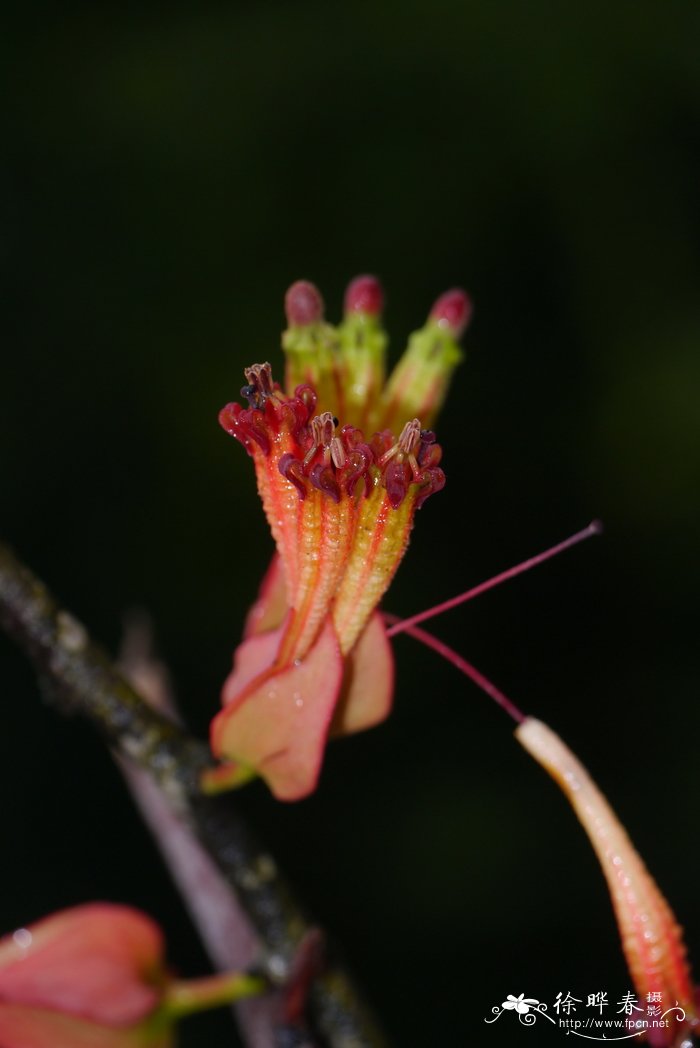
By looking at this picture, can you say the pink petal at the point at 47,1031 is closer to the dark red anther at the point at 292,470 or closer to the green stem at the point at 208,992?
the green stem at the point at 208,992

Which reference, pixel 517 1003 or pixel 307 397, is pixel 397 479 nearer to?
pixel 307 397

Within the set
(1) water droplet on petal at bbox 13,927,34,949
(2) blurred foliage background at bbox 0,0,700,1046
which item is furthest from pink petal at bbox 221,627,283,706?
(2) blurred foliage background at bbox 0,0,700,1046

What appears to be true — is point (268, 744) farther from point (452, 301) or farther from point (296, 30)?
point (296, 30)

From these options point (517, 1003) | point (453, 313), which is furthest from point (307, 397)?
point (517, 1003)

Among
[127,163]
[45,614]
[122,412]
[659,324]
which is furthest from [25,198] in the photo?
[45,614]

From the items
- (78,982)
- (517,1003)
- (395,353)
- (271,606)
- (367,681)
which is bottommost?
(517,1003)

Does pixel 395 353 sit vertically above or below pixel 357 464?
above

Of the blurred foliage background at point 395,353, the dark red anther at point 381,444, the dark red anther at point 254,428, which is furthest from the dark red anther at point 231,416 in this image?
the blurred foliage background at point 395,353
